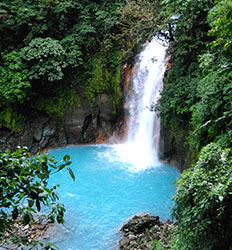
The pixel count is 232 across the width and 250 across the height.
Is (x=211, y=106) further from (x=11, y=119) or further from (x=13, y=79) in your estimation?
(x=11, y=119)

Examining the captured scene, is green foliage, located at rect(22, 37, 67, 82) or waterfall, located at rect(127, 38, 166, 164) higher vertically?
green foliage, located at rect(22, 37, 67, 82)

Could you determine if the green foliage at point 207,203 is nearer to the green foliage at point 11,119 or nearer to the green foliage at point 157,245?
the green foliage at point 157,245

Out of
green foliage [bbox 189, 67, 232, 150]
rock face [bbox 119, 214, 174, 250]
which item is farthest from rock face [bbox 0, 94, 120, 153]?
rock face [bbox 119, 214, 174, 250]

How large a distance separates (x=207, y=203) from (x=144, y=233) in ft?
9.08

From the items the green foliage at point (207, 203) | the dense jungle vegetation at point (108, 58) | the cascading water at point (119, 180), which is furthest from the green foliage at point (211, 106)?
the cascading water at point (119, 180)

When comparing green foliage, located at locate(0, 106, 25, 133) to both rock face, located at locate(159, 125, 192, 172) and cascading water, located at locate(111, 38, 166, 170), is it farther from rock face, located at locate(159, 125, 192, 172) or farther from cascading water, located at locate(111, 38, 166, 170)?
rock face, located at locate(159, 125, 192, 172)

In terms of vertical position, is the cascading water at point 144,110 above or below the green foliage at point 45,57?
below

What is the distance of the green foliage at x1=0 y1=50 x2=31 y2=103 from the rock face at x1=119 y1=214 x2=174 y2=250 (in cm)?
633

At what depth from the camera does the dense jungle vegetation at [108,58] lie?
570 centimetres

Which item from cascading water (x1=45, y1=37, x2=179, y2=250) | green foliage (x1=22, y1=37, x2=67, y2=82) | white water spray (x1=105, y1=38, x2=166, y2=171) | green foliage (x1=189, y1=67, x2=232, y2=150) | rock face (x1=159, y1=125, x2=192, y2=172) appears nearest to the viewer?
green foliage (x1=189, y1=67, x2=232, y2=150)

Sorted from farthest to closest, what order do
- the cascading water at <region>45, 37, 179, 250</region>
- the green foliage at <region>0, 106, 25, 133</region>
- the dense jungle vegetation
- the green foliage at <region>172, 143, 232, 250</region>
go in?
the green foliage at <region>0, 106, 25, 133</region>
the cascading water at <region>45, 37, 179, 250</region>
the dense jungle vegetation
the green foliage at <region>172, 143, 232, 250</region>

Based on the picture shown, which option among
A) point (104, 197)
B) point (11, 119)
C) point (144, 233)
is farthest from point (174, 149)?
point (11, 119)

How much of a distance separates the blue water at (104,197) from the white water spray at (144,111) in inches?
29.1

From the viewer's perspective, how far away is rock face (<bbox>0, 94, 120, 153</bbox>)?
34.9 feet
